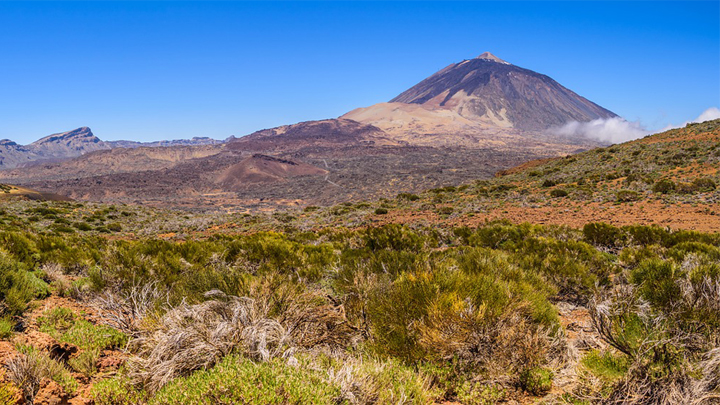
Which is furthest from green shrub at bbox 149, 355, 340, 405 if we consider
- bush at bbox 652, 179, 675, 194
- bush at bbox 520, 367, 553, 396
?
bush at bbox 652, 179, 675, 194

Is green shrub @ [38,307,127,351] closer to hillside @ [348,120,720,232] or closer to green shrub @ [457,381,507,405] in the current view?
green shrub @ [457,381,507,405]

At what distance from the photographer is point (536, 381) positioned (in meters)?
2.88

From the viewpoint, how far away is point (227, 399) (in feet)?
6.68

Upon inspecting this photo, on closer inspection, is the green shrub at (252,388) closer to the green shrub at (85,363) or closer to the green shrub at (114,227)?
the green shrub at (85,363)

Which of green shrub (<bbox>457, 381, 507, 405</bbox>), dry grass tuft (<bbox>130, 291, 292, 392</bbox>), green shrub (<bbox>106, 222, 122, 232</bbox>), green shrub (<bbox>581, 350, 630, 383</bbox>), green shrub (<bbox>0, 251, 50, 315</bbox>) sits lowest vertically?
green shrub (<bbox>106, 222, 122, 232</bbox>)

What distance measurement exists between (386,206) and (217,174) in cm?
5800

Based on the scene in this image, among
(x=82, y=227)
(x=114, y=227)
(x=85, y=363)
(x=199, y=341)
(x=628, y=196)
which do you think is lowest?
(x=114, y=227)

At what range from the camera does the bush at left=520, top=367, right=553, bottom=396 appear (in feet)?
9.35

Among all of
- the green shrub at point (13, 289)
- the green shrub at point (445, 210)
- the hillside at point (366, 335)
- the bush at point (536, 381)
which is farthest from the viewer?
the green shrub at point (445, 210)

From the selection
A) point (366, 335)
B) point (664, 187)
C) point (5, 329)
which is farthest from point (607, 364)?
point (664, 187)

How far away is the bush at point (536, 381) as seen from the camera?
9.35 ft

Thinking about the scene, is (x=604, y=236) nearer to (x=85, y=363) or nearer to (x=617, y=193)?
(x=617, y=193)

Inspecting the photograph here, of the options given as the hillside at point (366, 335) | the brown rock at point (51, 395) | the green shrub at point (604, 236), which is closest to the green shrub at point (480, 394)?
the hillside at point (366, 335)

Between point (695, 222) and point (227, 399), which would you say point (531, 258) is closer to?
point (227, 399)
